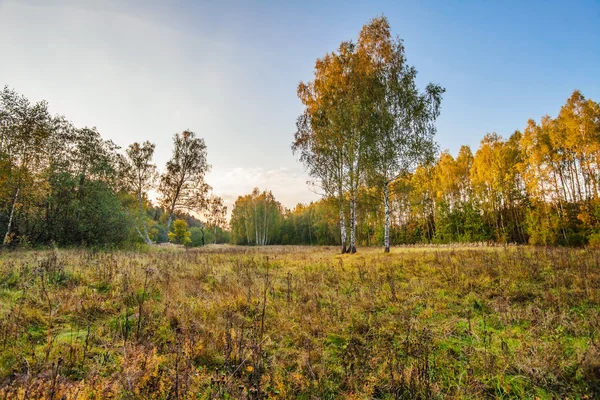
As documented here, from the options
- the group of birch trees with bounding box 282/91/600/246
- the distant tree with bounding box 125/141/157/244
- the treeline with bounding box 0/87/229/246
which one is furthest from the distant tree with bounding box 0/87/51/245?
the group of birch trees with bounding box 282/91/600/246

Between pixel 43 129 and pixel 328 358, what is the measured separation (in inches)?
782

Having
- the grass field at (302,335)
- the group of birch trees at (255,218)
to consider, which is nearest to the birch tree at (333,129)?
the grass field at (302,335)

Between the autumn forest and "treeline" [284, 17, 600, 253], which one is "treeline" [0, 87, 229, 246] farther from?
"treeline" [284, 17, 600, 253]

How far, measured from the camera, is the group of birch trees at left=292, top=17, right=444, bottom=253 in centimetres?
1466

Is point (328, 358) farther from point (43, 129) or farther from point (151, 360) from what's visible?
point (43, 129)

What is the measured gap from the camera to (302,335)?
427 cm

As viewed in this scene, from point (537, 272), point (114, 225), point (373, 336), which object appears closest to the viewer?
point (373, 336)

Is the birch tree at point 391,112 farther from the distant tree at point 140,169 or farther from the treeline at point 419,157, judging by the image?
the distant tree at point 140,169

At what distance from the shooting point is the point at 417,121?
14906 millimetres

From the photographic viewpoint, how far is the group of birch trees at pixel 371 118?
48.1ft

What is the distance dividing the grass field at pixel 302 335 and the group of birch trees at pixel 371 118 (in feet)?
26.1

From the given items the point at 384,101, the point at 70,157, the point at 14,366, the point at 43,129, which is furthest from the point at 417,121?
the point at 70,157

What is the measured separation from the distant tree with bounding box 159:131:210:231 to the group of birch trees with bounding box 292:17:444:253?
1437 cm

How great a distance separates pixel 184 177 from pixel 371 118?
18.9m
